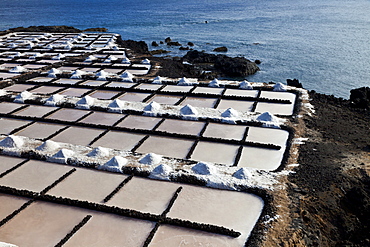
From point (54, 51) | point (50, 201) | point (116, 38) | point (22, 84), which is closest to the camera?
point (50, 201)

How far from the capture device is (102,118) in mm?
11852

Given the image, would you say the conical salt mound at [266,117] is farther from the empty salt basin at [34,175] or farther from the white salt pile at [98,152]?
the empty salt basin at [34,175]

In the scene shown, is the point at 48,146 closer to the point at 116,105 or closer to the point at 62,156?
the point at 62,156

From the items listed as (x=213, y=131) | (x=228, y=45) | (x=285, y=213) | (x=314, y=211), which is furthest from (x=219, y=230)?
(x=228, y=45)

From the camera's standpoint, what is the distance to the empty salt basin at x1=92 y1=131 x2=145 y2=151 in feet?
32.7

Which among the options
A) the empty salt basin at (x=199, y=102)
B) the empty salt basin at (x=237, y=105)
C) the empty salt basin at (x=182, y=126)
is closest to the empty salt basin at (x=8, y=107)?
the empty salt basin at (x=182, y=126)

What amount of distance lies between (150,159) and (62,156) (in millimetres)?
2429

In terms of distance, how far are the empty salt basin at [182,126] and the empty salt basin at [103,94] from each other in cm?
367

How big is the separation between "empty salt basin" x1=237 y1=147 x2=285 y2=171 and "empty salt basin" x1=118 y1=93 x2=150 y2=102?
5593mm

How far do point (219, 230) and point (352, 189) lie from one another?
3589mm

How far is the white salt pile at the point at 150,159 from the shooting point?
8.85 meters

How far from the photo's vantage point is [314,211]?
24.2 feet

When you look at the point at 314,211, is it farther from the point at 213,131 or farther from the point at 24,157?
the point at 24,157

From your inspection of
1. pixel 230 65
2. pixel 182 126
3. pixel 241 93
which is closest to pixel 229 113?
pixel 182 126
